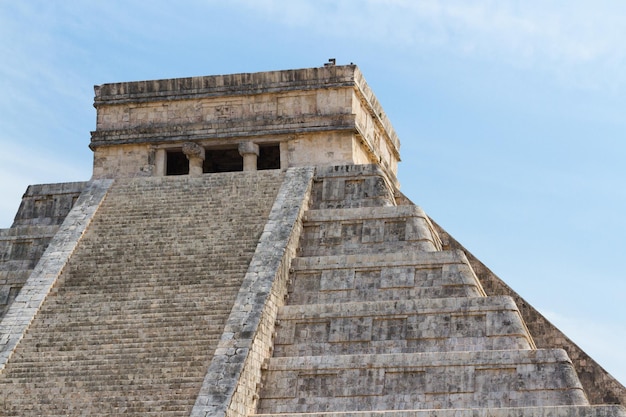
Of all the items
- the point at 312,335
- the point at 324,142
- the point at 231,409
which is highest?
the point at 324,142

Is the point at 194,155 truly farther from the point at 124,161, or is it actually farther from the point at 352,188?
the point at 352,188

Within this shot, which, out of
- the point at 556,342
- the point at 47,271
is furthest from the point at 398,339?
the point at 47,271

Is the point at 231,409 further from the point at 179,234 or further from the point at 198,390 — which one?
the point at 179,234

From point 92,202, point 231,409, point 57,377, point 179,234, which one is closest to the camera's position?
point 231,409

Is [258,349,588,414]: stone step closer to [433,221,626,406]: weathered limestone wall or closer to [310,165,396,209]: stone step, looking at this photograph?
[433,221,626,406]: weathered limestone wall

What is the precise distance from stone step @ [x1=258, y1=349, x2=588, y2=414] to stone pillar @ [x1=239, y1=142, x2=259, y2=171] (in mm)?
5717

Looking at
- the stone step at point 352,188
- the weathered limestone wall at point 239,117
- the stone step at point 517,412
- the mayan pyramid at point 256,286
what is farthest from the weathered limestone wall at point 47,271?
the stone step at point 517,412

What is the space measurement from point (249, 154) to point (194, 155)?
37.8 inches

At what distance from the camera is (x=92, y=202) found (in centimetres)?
2181

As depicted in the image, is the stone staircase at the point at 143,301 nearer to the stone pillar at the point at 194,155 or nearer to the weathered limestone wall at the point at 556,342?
the stone pillar at the point at 194,155

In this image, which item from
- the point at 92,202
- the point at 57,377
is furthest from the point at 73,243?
the point at 57,377

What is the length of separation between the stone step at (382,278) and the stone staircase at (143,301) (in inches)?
39.9

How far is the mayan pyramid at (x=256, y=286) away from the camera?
55.4ft

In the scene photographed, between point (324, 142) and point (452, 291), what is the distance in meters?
4.88
